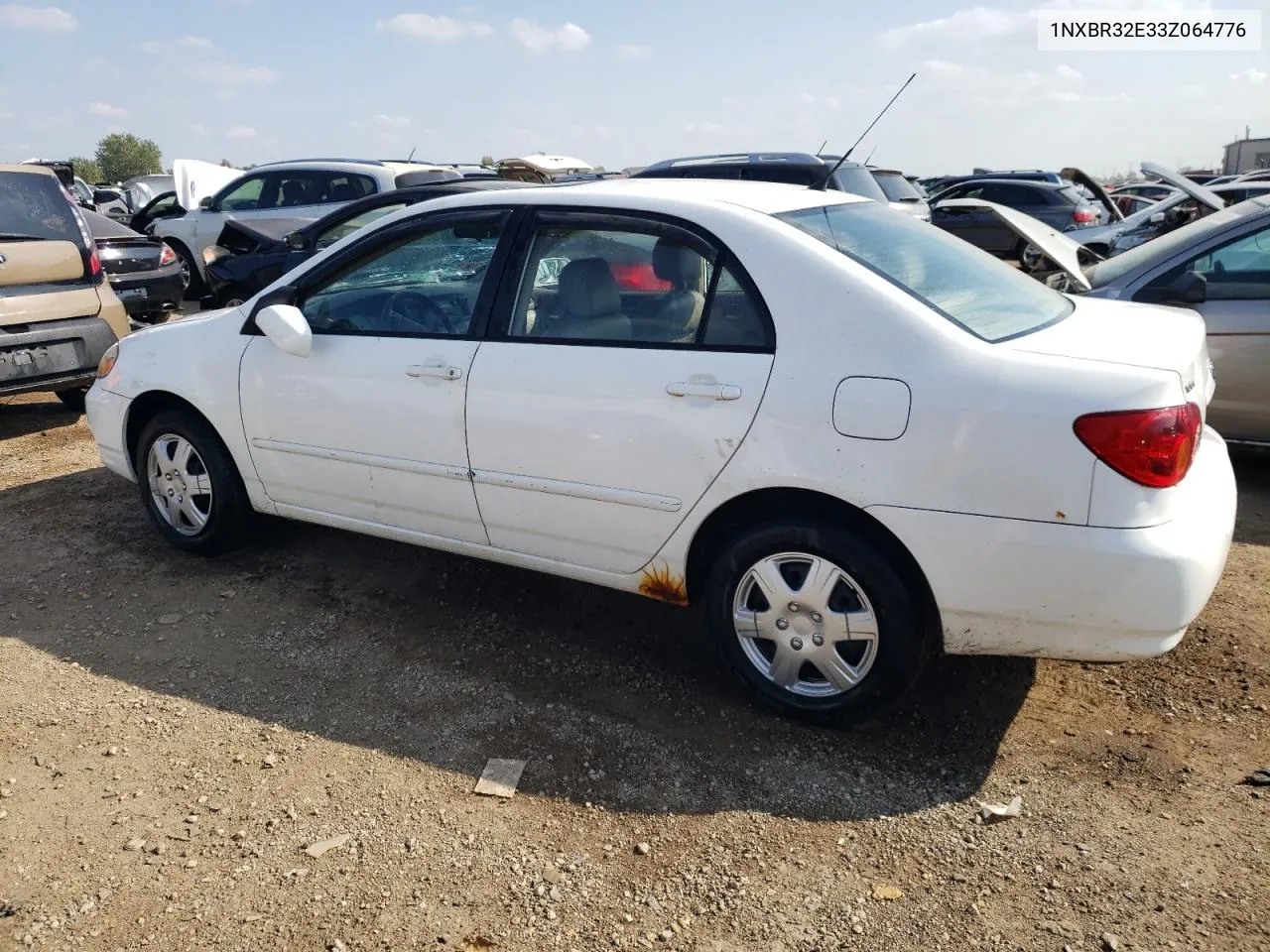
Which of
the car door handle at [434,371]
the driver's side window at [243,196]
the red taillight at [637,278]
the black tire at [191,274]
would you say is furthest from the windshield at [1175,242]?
the black tire at [191,274]

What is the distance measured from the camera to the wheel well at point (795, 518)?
2969 mm

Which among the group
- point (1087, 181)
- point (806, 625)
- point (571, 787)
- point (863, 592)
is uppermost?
point (1087, 181)

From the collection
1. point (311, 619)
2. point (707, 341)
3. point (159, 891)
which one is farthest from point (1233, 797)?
point (311, 619)

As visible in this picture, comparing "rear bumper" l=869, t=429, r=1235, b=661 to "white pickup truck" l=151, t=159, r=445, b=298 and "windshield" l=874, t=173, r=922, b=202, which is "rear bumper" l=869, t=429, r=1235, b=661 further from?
"windshield" l=874, t=173, r=922, b=202

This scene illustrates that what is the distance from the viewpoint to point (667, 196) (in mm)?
3383

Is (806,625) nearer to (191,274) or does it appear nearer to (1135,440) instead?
(1135,440)

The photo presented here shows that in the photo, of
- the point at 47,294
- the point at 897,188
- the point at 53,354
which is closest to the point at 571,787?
the point at 53,354

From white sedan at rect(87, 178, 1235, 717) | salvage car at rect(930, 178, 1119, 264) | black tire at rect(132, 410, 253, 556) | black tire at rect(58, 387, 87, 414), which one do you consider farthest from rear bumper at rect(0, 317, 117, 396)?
salvage car at rect(930, 178, 1119, 264)

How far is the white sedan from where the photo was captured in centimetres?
270

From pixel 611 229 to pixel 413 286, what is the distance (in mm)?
922

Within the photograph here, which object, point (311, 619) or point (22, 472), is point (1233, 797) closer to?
point (311, 619)

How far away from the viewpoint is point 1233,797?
2.82m

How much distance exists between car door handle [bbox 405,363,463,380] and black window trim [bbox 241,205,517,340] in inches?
4.7

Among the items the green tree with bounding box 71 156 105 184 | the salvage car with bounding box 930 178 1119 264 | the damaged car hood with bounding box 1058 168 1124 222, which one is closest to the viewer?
the damaged car hood with bounding box 1058 168 1124 222
